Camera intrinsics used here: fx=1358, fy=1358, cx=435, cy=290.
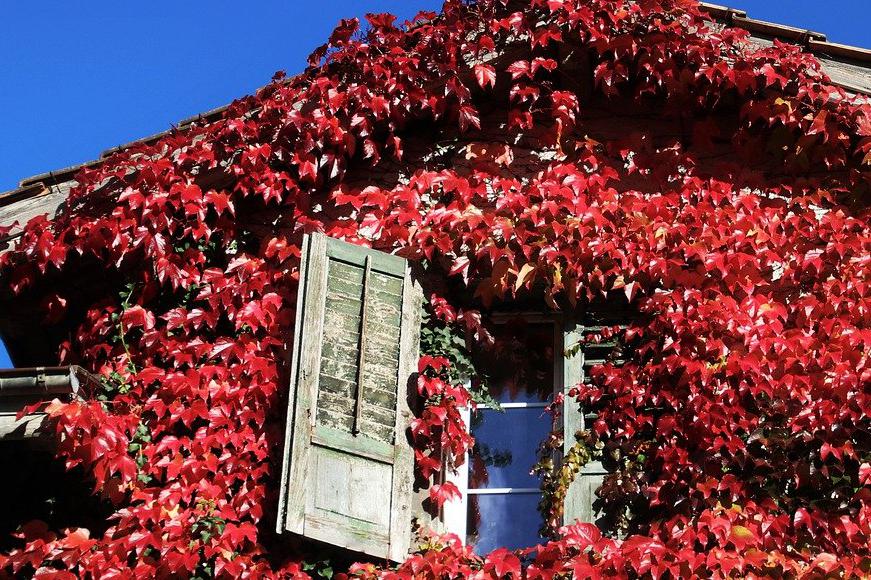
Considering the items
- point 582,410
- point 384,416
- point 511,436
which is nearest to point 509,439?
point 511,436

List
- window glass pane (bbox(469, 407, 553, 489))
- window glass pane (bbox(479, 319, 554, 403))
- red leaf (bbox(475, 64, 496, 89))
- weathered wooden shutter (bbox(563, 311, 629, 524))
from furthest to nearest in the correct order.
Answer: red leaf (bbox(475, 64, 496, 89)) → window glass pane (bbox(479, 319, 554, 403)) → window glass pane (bbox(469, 407, 553, 489)) → weathered wooden shutter (bbox(563, 311, 629, 524))

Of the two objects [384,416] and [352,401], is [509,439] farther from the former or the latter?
[352,401]

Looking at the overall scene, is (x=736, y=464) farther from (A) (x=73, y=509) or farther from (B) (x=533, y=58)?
(A) (x=73, y=509)

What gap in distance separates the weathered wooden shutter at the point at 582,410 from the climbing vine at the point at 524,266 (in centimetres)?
10

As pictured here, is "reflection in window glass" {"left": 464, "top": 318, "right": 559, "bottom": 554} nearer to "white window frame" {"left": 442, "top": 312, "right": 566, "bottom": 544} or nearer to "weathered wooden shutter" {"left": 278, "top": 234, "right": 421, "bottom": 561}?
"white window frame" {"left": 442, "top": 312, "right": 566, "bottom": 544}

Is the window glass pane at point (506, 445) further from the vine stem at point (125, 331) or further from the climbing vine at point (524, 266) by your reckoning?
the vine stem at point (125, 331)

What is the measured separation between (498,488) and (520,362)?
0.75 metres

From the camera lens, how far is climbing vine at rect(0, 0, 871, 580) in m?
6.42

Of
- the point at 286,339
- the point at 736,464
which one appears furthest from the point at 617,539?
the point at 286,339

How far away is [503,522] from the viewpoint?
689 cm

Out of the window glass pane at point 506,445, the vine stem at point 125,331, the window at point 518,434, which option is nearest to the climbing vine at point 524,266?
the vine stem at point 125,331

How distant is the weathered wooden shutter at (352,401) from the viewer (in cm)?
636

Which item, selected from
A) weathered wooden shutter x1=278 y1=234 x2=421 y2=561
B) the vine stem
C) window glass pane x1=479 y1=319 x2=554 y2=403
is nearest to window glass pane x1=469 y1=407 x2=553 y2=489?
window glass pane x1=479 y1=319 x2=554 y2=403

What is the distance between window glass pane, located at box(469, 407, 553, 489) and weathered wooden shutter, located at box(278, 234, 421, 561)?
500 mm
